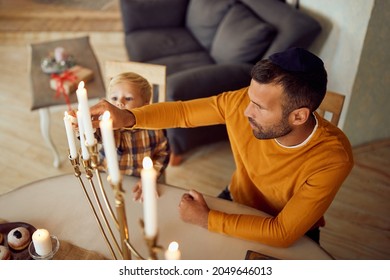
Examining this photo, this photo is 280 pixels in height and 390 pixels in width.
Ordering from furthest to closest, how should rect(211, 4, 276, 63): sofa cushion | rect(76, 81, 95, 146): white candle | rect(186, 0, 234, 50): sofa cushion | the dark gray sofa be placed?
rect(186, 0, 234, 50): sofa cushion
rect(211, 4, 276, 63): sofa cushion
the dark gray sofa
rect(76, 81, 95, 146): white candle

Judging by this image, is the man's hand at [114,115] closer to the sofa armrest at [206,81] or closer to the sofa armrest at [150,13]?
the sofa armrest at [206,81]

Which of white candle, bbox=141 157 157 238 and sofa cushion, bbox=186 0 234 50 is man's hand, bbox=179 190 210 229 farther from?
sofa cushion, bbox=186 0 234 50

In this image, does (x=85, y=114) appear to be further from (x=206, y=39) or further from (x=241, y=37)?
(x=206, y=39)

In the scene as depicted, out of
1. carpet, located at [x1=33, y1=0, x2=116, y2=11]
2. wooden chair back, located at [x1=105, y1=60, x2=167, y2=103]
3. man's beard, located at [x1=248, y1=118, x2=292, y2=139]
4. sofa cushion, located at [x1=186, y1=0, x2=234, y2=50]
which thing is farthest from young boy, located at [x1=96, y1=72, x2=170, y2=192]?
carpet, located at [x1=33, y1=0, x2=116, y2=11]

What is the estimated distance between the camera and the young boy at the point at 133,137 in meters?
1.49

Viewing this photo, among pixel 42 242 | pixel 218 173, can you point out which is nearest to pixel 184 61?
pixel 218 173

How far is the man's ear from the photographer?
1118mm

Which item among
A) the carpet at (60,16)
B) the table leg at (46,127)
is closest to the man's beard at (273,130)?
the table leg at (46,127)

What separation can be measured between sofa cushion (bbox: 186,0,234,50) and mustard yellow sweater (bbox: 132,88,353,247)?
1.61 meters

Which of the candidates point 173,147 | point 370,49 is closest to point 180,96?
point 173,147

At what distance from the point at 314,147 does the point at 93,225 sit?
69 centimetres
